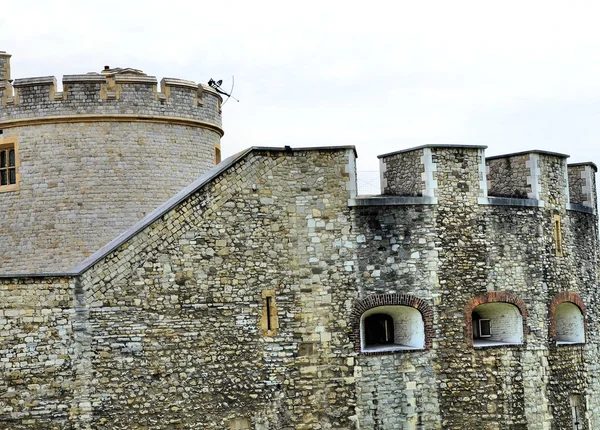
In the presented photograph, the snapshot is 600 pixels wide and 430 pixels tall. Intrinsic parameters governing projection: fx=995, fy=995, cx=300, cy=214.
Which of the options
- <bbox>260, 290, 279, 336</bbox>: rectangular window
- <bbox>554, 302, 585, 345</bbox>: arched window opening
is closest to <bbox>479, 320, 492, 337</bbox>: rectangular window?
<bbox>554, 302, 585, 345</bbox>: arched window opening

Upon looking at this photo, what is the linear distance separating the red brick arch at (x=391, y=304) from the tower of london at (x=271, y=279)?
3 cm

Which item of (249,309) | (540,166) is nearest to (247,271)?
(249,309)

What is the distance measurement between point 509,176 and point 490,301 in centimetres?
301

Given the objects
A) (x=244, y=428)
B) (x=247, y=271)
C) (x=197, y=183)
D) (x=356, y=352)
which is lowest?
(x=244, y=428)

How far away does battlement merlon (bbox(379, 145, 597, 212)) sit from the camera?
1984 cm

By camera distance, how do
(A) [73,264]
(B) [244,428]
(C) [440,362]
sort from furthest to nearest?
(A) [73,264]
(C) [440,362]
(B) [244,428]

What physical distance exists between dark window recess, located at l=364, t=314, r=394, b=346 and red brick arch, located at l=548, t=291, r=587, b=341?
3451 mm

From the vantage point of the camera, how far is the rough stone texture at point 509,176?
21188 mm

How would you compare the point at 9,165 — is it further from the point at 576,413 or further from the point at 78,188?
the point at 576,413

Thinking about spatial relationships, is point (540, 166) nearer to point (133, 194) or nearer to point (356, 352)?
point (356, 352)

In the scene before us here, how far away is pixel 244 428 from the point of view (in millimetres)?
18156

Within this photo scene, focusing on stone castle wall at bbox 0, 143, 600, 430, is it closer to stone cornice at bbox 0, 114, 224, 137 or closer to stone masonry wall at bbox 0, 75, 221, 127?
stone cornice at bbox 0, 114, 224, 137

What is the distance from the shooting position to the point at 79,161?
2175 cm

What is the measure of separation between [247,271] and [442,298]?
3.96 m
